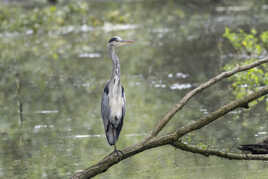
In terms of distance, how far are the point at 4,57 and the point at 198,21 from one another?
9.17 meters

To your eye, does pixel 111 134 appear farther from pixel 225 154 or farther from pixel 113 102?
pixel 225 154

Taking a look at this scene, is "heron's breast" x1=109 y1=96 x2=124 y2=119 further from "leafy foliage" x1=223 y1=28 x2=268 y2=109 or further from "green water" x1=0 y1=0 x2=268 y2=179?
"leafy foliage" x1=223 y1=28 x2=268 y2=109

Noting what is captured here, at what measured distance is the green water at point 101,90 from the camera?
25.1 ft

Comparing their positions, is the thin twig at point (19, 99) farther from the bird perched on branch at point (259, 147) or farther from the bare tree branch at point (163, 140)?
the bare tree branch at point (163, 140)

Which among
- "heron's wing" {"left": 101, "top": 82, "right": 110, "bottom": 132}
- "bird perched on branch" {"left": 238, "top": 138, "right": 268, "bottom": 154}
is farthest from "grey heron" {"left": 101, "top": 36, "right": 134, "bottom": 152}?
"bird perched on branch" {"left": 238, "top": 138, "right": 268, "bottom": 154}

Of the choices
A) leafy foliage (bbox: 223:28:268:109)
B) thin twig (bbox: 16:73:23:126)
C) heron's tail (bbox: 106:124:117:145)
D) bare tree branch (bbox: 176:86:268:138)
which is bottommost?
thin twig (bbox: 16:73:23:126)

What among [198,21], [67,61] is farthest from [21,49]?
[198,21]

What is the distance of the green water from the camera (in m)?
7.65

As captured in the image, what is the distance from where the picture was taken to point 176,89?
40.1ft

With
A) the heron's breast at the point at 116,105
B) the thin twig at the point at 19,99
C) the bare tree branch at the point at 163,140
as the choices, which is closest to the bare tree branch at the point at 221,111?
the bare tree branch at the point at 163,140

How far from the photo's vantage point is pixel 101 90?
12812 mm

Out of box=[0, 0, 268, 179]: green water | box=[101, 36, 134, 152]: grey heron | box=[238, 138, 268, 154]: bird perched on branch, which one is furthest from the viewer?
box=[0, 0, 268, 179]: green water

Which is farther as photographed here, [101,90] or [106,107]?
[101,90]

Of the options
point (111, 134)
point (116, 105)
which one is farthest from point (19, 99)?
point (116, 105)
